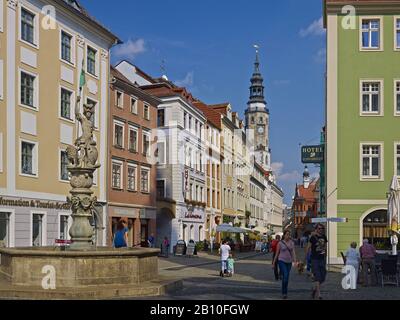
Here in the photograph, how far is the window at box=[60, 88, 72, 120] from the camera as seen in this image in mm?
32688

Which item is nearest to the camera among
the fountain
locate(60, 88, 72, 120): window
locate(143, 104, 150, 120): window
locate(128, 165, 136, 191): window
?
the fountain

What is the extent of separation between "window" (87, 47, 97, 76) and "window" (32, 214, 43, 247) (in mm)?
9930

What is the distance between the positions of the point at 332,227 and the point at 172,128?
2140 cm

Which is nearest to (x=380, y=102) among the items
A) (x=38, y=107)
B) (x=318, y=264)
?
(x=38, y=107)

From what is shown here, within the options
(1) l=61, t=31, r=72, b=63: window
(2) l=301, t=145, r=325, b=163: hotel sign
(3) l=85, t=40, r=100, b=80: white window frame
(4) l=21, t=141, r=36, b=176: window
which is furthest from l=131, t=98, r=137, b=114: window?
(4) l=21, t=141, r=36, b=176: window

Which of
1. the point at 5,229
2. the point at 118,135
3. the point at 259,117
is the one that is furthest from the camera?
the point at 259,117

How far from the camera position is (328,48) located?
102 ft

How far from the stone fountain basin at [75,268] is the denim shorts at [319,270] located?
4327 mm

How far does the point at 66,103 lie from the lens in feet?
109

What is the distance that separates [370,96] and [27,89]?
1750 cm

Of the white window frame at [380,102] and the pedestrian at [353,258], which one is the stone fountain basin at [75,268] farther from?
the white window frame at [380,102]

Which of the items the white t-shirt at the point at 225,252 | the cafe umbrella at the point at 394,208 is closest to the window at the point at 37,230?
the white t-shirt at the point at 225,252

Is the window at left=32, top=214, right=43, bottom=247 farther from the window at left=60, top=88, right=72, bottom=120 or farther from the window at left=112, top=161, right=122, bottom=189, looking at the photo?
the window at left=112, top=161, right=122, bottom=189

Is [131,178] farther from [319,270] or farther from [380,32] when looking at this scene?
[319,270]
